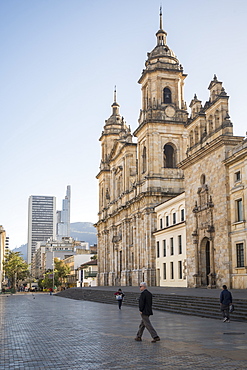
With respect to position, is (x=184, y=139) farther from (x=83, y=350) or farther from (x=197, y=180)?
(x=83, y=350)

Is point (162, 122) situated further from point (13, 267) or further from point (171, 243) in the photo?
point (13, 267)

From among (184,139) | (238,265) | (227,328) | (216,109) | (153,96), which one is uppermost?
(153,96)

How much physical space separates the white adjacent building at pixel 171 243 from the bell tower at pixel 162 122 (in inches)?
199

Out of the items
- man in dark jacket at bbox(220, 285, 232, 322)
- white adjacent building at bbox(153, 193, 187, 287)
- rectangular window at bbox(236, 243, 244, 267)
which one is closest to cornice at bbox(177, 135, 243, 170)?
rectangular window at bbox(236, 243, 244, 267)

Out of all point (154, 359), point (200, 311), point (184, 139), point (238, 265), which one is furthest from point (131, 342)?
point (184, 139)

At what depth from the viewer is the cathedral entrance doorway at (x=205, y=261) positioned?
123 ft

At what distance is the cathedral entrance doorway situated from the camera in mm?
Result: 37406

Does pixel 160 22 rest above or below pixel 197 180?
above

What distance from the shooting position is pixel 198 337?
1445 cm

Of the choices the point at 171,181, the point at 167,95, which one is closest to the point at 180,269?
the point at 171,181

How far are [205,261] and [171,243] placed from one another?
39.6ft

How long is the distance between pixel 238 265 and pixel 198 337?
18.3 m

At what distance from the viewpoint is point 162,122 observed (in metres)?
57.8

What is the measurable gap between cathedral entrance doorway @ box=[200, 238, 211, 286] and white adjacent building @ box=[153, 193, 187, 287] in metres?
7.36
